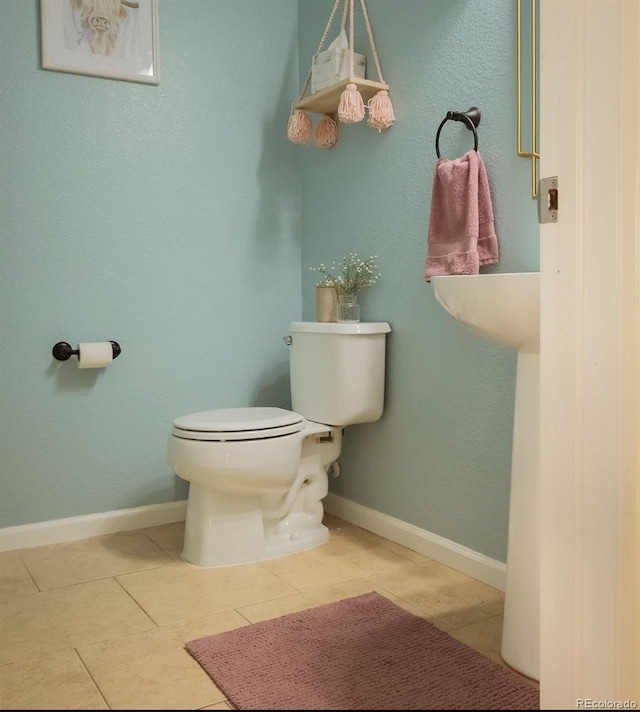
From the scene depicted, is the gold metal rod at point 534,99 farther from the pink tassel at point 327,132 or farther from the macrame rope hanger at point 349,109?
the pink tassel at point 327,132

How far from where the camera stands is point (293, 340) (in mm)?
2561

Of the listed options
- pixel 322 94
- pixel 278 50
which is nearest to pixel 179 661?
pixel 322 94

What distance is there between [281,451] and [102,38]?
1587 millimetres

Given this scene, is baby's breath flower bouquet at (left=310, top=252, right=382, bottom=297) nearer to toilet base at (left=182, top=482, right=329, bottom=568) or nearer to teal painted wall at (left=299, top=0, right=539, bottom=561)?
teal painted wall at (left=299, top=0, right=539, bottom=561)

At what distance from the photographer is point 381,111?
2.34 metres

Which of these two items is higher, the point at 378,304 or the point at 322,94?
the point at 322,94

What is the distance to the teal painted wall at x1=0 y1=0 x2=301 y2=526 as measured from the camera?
2.43m

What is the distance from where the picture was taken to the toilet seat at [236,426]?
2180mm

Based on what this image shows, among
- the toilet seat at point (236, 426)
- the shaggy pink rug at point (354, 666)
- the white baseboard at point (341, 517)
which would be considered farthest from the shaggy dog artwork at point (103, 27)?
the shaggy pink rug at point (354, 666)

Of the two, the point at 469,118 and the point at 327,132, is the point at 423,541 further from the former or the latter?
the point at 327,132

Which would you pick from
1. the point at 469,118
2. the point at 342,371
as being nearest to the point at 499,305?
the point at 469,118

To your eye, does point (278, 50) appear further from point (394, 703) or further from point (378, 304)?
point (394, 703)

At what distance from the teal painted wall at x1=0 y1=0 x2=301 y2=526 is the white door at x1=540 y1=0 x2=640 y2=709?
178 cm

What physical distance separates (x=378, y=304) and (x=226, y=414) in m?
0.66
